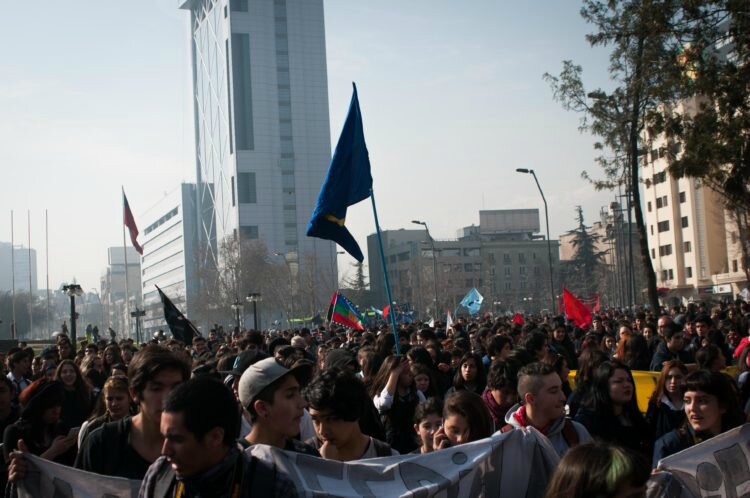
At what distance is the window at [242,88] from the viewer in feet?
488

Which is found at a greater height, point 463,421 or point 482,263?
point 482,263

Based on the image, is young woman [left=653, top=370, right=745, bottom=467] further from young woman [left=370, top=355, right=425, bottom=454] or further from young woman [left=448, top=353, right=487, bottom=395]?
young woman [left=448, top=353, right=487, bottom=395]

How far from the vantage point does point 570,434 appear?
5570mm

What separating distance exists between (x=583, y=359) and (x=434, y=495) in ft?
14.8

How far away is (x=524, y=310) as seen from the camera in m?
126

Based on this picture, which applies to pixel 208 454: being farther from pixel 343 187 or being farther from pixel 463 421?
pixel 343 187

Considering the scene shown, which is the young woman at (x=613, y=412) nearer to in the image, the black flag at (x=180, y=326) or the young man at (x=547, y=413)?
the young man at (x=547, y=413)

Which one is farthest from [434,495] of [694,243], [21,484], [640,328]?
[694,243]

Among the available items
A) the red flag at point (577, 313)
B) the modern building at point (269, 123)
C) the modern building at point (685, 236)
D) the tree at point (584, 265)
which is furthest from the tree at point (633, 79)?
the modern building at point (269, 123)

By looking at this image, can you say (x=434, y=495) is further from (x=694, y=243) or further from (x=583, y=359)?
(x=694, y=243)

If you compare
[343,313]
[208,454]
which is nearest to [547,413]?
[208,454]

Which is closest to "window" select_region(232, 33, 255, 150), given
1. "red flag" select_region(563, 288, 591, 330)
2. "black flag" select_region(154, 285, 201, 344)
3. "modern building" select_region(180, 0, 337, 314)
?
"modern building" select_region(180, 0, 337, 314)

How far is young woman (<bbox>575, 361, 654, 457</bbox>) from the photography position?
7.20m

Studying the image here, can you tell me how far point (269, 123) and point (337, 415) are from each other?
474 feet
